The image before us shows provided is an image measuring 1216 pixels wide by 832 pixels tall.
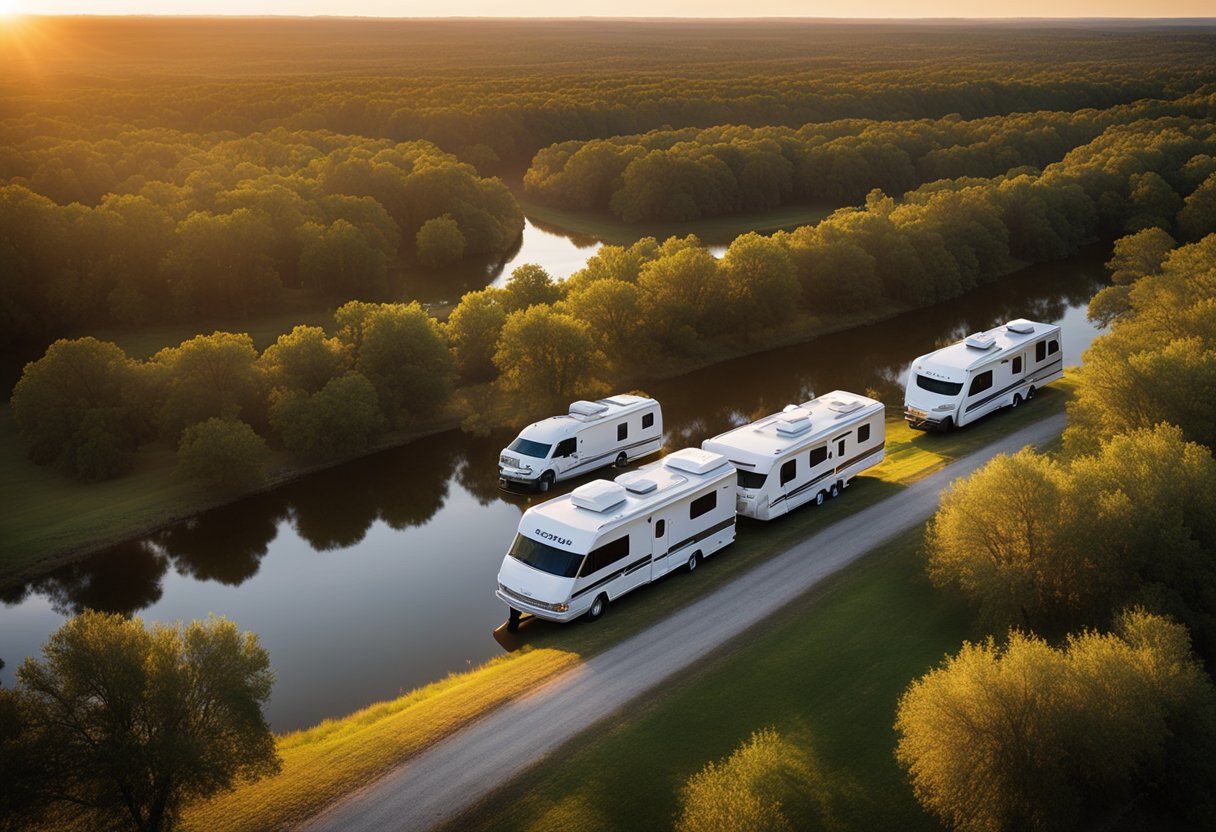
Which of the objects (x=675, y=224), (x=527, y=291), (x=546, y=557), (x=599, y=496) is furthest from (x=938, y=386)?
(x=675, y=224)

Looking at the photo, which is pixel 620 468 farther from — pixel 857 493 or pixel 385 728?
pixel 385 728

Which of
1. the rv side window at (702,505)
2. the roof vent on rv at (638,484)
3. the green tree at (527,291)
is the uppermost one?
the roof vent on rv at (638,484)

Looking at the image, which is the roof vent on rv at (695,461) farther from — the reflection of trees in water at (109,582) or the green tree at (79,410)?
the green tree at (79,410)

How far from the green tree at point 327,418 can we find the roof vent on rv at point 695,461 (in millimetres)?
18262

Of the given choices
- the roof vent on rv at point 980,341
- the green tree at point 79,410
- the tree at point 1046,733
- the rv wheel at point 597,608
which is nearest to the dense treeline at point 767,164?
the roof vent on rv at point 980,341

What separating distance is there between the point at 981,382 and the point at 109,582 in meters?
34.0

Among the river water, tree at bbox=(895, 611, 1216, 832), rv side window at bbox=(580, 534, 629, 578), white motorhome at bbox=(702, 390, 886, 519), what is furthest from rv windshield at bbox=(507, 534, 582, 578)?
tree at bbox=(895, 611, 1216, 832)

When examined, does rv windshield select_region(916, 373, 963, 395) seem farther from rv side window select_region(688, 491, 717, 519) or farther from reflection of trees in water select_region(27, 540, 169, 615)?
reflection of trees in water select_region(27, 540, 169, 615)

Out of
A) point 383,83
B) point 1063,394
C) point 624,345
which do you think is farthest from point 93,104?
point 1063,394

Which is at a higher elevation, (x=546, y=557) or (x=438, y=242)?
(x=546, y=557)

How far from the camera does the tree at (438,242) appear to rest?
80.6m

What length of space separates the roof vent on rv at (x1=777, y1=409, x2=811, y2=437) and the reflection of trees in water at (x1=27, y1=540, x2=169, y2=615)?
72.1ft

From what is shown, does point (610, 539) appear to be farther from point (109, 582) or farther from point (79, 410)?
point (79, 410)

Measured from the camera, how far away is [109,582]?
112 ft
